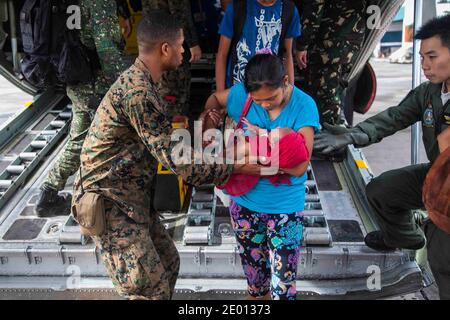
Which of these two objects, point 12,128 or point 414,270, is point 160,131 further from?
point 12,128

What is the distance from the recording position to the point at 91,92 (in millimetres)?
3299

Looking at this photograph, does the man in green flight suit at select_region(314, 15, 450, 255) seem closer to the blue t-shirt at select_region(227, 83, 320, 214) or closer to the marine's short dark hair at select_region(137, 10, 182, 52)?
the blue t-shirt at select_region(227, 83, 320, 214)

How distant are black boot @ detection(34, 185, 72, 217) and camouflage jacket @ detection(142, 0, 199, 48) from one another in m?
1.47

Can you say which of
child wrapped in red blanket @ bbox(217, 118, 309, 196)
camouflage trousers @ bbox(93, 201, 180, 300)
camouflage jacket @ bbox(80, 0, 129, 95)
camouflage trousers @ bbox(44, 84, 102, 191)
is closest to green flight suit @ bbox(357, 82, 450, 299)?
child wrapped in red blanket @ bbox(217, 118, 309, 196)

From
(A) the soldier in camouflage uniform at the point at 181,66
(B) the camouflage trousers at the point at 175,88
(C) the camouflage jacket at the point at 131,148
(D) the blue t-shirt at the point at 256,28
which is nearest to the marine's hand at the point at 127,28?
(A) the soldier in camouflage uniform at the point at 181,66

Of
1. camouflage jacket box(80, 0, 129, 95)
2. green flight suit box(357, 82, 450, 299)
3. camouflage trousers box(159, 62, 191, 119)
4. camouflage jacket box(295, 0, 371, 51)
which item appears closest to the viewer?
green flight suit box(357, 82, 450, 299)

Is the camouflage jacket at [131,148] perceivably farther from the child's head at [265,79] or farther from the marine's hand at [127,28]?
the marine's hand at [127,28]

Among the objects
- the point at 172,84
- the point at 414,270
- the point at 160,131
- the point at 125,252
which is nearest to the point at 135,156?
the point at 160,131

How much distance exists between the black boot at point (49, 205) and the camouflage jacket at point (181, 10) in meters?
1.47

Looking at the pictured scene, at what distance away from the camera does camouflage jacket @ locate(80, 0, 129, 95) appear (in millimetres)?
2969

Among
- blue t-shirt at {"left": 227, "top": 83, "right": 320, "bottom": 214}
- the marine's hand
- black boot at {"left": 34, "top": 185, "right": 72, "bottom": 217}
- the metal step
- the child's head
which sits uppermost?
the marine's hand

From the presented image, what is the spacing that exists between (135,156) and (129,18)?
2.76m

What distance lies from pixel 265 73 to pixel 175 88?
1747 millimetres
